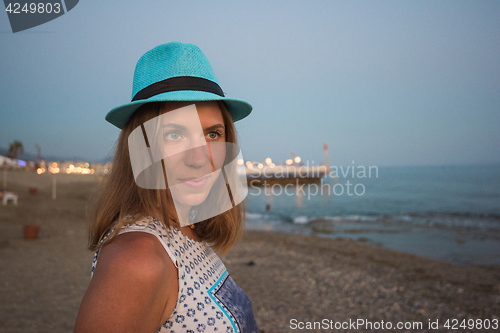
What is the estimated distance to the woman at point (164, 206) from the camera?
2.81 feet

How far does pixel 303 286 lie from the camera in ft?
23.4

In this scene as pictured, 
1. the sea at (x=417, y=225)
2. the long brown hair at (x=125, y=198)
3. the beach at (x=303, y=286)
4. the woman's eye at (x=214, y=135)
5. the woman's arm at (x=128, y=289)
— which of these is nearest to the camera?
the woman's arm at (x=128, y=289)

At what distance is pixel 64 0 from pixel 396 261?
11522 millimetres

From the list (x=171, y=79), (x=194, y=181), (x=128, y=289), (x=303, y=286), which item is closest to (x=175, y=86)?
(x=171, y=79)

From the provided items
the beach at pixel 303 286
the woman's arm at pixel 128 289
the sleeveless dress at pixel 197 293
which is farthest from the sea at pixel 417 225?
the woman's arm at pixel 128 289

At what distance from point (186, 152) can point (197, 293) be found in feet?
1.75

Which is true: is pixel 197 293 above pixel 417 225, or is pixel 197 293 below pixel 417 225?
above

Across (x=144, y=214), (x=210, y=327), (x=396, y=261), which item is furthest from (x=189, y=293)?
(x=396, y=261)

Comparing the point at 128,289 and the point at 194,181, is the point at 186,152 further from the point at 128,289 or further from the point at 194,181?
the point at 128,289

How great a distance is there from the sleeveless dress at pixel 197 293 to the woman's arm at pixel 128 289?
0.06 m

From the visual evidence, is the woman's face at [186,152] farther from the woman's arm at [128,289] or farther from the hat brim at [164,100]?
the woman's arm at [128,289]

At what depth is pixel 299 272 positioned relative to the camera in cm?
812

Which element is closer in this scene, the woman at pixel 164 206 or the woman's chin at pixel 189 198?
the woman at pixel 164 206

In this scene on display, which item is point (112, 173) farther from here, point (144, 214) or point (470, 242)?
point (470, 242)
